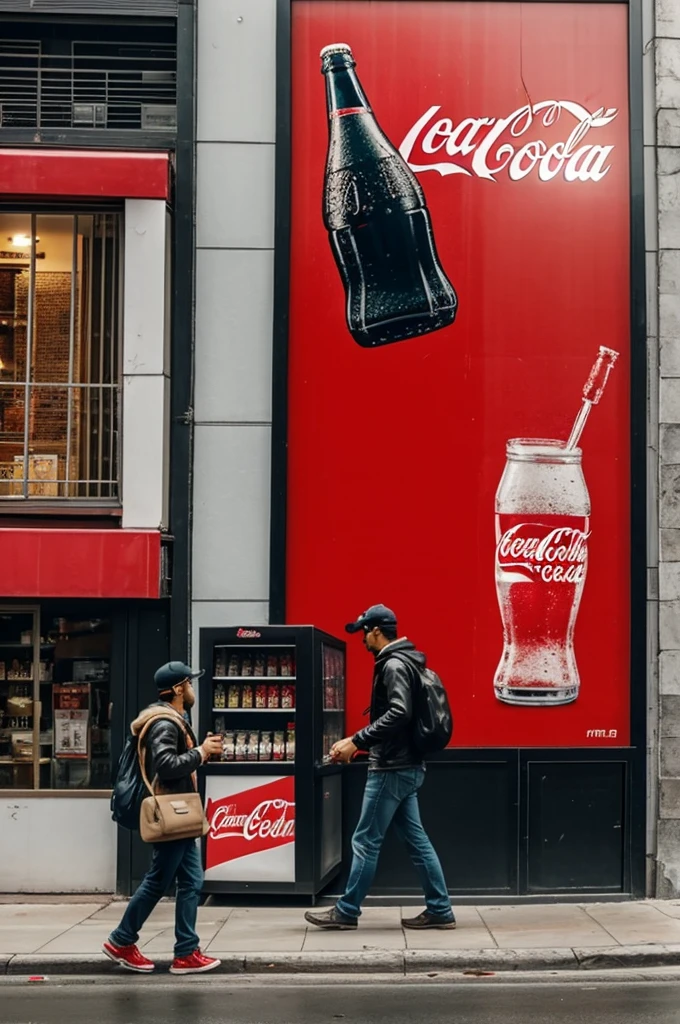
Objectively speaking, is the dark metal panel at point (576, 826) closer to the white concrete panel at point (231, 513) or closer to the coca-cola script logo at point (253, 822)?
the coca-cola script logo at point (253, 822)

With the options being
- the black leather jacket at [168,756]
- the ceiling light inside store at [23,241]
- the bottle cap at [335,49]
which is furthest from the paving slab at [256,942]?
the bottle cap at [335,49]

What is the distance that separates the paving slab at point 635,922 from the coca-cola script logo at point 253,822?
243cm

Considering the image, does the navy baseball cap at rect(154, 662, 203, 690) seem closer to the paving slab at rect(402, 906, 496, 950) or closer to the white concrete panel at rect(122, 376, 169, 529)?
the paving slab at rect(402, 906, 496, 950)

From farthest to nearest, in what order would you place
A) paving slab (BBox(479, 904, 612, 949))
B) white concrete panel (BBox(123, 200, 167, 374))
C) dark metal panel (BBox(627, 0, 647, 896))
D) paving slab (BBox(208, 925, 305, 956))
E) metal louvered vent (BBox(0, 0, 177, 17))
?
metal louvered vent (BBox(0, 0, 177, 17))
white concrete panel (BBox(123, 200, 167, 374))
dark metal panel (BBox(627, 0, 647, 896))
paving slab (BBox(479, 904, 612, 949))
paving slab (BBox(208, 925, 305, 956))

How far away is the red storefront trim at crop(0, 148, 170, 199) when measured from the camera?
1119 centimetres

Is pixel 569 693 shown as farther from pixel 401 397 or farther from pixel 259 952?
pixel 259 952

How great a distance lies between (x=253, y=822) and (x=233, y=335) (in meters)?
4.05

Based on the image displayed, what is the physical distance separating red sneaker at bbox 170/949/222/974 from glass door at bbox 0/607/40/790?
11.2 ft

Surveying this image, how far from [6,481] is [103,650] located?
1.68m

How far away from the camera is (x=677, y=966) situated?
8766 millimetres

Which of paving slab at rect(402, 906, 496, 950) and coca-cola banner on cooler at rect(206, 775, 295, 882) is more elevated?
coca-cola banner on cooler at rect(206, 775, 295, 882)

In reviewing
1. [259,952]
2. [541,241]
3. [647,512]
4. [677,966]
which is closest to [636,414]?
[647,512]

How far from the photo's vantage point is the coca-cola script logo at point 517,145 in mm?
11422

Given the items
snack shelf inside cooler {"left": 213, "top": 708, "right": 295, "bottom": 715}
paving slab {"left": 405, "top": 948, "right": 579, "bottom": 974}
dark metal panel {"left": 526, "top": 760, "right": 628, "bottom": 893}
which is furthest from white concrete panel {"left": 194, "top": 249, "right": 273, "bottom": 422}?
paving slab {"left": 405, "top": 948, "right": 579, "bottom": 974}
